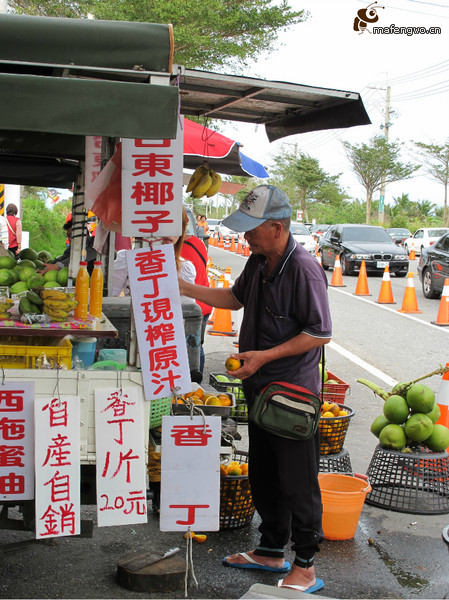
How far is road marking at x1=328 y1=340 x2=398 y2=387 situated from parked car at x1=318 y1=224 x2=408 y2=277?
11277mm

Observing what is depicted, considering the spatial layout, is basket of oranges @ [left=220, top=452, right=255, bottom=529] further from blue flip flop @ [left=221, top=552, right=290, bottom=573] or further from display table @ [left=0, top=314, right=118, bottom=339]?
display table @ [left=0, top=314, right=118, bottom=339]

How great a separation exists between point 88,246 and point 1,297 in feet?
12.3

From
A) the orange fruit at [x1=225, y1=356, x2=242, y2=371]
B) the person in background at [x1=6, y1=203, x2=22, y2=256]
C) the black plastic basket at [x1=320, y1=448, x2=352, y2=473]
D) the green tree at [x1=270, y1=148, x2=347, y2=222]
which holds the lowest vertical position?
the black plastic basket at [x1=320, y1=448, x2=352, y2=473]

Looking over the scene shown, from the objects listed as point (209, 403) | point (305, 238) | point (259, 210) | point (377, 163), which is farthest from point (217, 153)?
point (377, 163)

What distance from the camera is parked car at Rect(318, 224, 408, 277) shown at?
74.5 feet

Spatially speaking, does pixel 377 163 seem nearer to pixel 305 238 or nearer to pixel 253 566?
pixel 305 238

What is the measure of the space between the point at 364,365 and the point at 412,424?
5.15 meters

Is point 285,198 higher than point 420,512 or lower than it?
higher

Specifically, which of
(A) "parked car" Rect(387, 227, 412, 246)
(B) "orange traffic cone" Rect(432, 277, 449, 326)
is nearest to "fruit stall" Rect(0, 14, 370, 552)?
(B) "orange traffic cone" Rect(432, 277, 449, 326)

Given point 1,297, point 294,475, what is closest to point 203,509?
point 294,475

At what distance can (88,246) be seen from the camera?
830 cm

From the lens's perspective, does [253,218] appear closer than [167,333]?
No

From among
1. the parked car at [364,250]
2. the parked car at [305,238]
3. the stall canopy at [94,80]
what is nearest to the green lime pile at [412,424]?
the stall canopy at [94,80]

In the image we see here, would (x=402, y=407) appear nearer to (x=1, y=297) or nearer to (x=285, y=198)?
(x=285, y=198)
